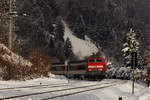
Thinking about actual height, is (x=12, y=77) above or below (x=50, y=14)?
below

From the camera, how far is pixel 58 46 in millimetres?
124062

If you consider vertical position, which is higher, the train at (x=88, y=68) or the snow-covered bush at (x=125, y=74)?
the train at (x=88, y=68)

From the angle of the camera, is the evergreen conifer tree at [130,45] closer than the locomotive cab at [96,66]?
No

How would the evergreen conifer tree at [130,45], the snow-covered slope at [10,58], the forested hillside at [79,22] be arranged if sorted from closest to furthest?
the snow-covered slope at [10,58] → the evergreen conifer tree at [130,45] → the forested hillside at [79,22]

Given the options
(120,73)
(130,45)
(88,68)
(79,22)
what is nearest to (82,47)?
(79,22)

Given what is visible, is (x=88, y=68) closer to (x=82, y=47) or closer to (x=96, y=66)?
(x=96, y=66)

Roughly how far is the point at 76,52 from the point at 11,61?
11606 cm

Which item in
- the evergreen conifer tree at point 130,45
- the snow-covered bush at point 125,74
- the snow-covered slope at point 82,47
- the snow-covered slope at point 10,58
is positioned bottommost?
the snow-covered bush at point 125,74

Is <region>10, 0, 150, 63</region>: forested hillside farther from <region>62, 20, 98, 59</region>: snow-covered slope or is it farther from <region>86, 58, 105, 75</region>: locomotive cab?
<region>86, 58, 105, 75</region>: locomotive cab

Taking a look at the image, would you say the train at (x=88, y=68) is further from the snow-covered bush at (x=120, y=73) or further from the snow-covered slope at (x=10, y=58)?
the snow-covered bush at (x=120, y=73)

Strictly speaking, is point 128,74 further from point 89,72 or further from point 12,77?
point 12,77

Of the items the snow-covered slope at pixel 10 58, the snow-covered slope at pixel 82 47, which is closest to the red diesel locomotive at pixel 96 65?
the snow-covered slope at pixel 10 58

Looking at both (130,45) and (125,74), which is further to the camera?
(125,74)

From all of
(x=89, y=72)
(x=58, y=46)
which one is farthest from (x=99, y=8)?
(x=89, y=72)
